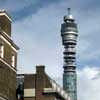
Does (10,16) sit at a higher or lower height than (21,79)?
higher

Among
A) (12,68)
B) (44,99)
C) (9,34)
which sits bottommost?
(44,99)

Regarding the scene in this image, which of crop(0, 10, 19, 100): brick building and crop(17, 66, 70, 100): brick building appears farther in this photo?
crop(17, 66, 70, 100): brick building

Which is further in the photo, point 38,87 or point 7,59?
point 38,87

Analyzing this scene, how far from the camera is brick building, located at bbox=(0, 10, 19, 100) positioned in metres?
56.1

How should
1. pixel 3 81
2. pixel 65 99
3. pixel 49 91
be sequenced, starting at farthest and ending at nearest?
pixel 65 99 < pixel 49 91 < pixel 3 81

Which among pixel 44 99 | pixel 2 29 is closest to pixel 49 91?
pixel 44 99

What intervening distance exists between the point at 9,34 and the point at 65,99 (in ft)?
77.0

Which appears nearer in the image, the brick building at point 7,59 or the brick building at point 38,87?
the brick building at point 7,59

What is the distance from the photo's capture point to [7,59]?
58.2 m

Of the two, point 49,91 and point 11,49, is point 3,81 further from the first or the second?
point 49,91

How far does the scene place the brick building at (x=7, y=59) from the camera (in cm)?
5606

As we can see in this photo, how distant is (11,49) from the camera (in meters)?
61.1

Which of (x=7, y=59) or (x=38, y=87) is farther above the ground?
(x=7, y=59)

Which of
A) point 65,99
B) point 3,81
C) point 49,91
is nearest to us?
point 3,81
